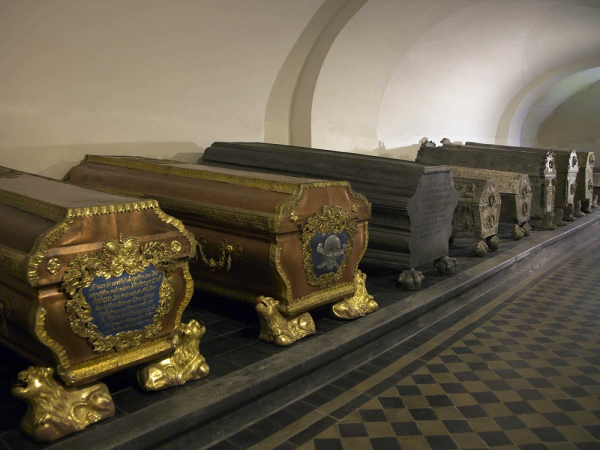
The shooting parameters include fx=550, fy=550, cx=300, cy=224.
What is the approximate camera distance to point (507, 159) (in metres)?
6.88

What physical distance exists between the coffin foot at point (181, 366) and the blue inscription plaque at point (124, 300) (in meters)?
0.23

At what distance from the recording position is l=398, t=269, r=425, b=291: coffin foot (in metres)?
4.09

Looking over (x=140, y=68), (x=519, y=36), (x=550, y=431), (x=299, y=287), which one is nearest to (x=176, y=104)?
(x=140, y=68)

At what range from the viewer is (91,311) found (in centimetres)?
215

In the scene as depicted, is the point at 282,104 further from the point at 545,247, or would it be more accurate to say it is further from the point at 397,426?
the point at 397,426

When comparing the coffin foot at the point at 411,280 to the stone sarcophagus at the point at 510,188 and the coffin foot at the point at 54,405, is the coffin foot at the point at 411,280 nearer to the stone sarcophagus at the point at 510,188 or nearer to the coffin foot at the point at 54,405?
the stone sarcophagus at the point at 510,188

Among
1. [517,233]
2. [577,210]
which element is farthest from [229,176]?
[577,210]

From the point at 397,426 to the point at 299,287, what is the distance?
0.94 m

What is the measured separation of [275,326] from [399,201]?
4.95ft

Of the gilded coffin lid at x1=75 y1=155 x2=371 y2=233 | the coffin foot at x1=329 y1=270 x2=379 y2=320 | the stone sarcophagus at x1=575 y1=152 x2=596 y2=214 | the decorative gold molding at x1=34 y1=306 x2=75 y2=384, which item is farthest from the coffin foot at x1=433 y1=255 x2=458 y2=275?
the stone sarcophagus at x1=575 y1=152 x2=596 y2=214

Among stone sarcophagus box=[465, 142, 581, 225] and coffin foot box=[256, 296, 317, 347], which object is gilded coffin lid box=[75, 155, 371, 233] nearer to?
coffin foot box=[256, 296, 317, 347]

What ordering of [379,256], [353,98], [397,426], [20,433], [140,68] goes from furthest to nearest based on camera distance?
1. [353,98]
2. [140,68]
3. [379,256]
4. [397,426]
5. [20,433]

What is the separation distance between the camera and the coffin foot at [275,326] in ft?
9.67

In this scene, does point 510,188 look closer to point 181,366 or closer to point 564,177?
point 564,177
